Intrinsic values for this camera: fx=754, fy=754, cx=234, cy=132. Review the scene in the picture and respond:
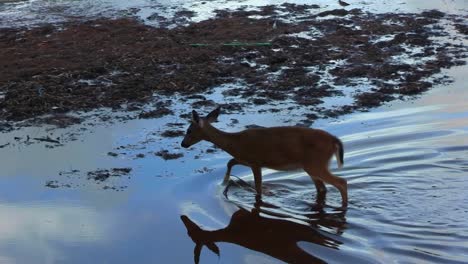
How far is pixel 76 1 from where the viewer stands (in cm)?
1888

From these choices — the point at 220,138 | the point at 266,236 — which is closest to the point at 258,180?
the point at 220,138

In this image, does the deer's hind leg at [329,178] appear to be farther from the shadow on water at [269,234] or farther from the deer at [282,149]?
the shadow on water at [269,234]

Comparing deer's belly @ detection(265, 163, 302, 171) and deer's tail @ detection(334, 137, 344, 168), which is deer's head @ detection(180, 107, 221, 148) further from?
deer's tail @ detection(334, 137, 344, 168)

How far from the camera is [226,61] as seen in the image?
41.7 feet

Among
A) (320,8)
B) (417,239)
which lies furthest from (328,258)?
(320,8)

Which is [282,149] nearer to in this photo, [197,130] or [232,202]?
[232,202]

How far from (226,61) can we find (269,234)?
19.6 ft

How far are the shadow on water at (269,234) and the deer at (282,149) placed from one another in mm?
433

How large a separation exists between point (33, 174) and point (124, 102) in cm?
258

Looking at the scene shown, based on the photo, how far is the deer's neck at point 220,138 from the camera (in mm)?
8336

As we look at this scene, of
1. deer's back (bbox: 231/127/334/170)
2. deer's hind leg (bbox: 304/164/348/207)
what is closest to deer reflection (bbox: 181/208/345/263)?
deer's hind leg (bbox: 304/164/348/207)

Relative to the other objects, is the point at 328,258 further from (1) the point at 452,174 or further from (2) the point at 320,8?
(2) the point at 320,8

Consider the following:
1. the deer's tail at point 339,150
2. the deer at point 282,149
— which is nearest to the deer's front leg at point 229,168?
the deer at point 282,149

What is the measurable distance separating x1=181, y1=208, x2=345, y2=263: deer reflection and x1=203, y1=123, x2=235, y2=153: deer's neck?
985mm
